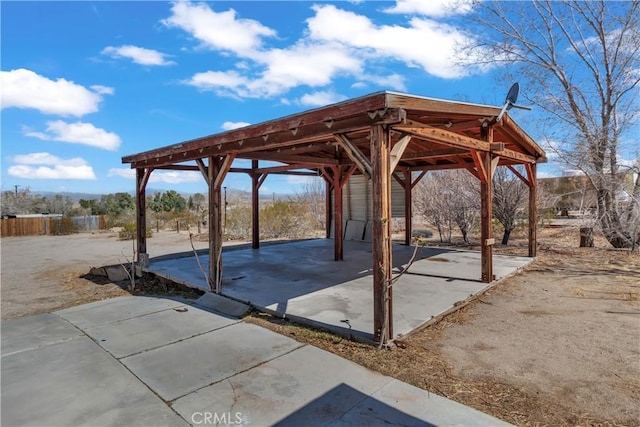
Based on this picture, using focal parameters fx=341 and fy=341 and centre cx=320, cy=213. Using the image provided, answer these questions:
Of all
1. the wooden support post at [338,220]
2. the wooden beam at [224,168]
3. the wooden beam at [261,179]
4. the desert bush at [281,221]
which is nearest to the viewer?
the wooden beam at [224,168]

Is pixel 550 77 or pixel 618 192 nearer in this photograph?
pixel 618 192

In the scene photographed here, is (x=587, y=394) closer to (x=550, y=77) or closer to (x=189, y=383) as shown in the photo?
(x=189, y=383)

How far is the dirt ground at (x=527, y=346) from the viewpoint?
238 cm

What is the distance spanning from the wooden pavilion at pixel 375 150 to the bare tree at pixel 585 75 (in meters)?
2.81

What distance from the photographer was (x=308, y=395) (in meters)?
2.45

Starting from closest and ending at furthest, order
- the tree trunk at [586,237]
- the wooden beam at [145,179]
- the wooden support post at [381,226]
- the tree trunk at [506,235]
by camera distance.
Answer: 1. the wooden support post at [381,226]
2. the wooden beam at [145,179]
3. the tree trunk at [586,237]
4. the tree trunk at [506,235]

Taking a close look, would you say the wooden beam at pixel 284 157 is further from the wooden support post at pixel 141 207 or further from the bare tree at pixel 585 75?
the bare tree at pixel 585 75

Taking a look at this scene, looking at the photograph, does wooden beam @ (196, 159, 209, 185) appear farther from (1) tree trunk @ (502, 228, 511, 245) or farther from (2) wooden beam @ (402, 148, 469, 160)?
(1) tree trunk @ (502, 228, 511, 245)

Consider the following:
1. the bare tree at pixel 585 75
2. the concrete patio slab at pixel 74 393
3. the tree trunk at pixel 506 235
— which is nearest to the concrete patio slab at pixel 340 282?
the concrete patio slab at pixel 74 393

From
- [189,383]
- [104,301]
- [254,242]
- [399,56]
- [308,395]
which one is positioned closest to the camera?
[308,395]

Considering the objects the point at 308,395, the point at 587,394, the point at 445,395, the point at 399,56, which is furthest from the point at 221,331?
the point at 399,56

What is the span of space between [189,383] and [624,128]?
39.6 feet

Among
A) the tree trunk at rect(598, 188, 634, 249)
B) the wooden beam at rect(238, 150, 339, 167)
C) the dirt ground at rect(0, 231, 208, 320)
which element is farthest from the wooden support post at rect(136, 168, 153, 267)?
the tree trunk at rect(598, 188, 634, 249)

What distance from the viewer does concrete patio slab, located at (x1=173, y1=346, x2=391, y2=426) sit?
7.35ft
